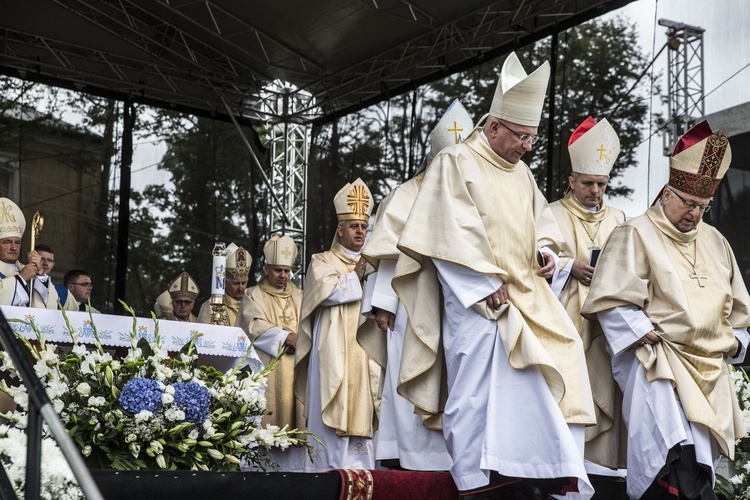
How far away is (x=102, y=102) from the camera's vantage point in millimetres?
13008

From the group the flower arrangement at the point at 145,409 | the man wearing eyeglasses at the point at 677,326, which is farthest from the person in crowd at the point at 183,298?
the flower arrangement at the point at 145,409

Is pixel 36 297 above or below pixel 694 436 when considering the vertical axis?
above

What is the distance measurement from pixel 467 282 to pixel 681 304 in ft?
4.77

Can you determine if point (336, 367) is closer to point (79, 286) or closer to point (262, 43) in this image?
point (79, 286)

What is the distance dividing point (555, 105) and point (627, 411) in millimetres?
5443

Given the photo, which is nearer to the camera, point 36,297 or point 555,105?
point 36,297

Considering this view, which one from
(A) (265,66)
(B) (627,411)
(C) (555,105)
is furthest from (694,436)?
(A) (265,66)

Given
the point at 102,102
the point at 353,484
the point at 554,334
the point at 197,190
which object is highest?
the point at 102,102

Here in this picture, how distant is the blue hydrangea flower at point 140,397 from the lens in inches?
162

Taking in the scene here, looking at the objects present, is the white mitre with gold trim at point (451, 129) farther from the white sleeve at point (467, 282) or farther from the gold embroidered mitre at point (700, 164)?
the white sleeve at point (467, 282)

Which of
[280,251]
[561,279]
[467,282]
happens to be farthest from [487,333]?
[280,251]

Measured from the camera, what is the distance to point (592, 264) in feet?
21.0

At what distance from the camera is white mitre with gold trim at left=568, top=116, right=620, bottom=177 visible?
694 cm

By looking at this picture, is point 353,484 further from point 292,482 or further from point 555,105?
point 555,105
